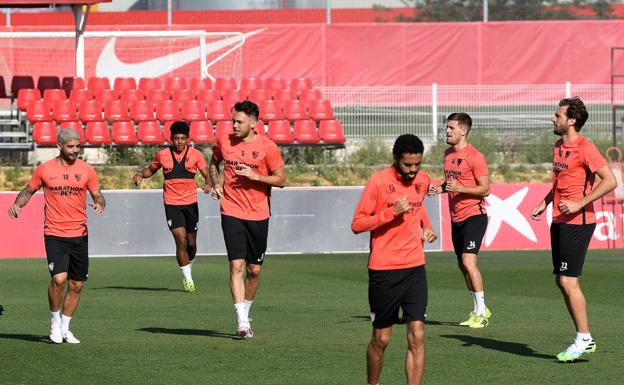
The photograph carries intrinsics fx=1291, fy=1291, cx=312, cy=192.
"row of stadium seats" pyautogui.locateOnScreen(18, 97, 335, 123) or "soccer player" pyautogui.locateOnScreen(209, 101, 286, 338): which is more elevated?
"row of stadium seats" pyautogui.locateOnScreen(18, 97, 335, 123)

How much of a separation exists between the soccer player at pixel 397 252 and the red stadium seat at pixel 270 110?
21.4 m

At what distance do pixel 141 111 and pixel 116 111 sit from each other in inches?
23.2

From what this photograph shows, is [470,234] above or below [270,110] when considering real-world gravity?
below

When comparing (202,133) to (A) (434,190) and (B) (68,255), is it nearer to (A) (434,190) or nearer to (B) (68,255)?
(B) (68,255)

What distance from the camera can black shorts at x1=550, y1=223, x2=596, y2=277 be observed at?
1103 cm

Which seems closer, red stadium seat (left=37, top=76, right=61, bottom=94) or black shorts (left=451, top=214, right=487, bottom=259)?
black shorts (left=451, top=214, right=487, bottom=259)

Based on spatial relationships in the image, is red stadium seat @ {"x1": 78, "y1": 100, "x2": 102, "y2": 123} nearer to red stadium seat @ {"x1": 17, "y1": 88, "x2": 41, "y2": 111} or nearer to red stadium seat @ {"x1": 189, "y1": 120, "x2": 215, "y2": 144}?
red stadium seat @ {"x1": 17, "y1": 88, "x2": 41, "y2": 111}

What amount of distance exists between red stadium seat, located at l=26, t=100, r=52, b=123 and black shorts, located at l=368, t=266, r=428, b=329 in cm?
2185

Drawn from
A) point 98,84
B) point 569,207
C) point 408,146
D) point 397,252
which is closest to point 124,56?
point 98,84

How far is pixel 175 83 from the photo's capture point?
32781 millimetres

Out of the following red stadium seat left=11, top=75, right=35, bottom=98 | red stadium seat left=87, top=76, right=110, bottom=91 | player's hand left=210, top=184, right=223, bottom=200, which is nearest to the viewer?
player's hand left=210, top=184, right=223, bottom=200

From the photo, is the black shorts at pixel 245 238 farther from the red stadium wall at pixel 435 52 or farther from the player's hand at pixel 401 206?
the red stadium wall at pixel 435 52

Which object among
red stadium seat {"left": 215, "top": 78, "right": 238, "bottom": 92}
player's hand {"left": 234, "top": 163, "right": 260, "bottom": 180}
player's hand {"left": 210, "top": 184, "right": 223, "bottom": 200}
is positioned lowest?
player's hand {"left": 210, "top": 184, "right": 223, "bottom": 200}

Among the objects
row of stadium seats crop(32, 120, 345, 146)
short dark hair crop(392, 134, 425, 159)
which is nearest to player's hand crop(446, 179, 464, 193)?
short dark hair crop(392, 134, 425, 159)
